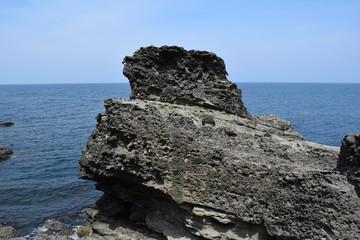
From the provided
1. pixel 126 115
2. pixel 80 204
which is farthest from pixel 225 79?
pixel 80 204

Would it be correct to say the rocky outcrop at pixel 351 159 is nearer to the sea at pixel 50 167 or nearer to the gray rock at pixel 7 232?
the sea at pixel 50 167

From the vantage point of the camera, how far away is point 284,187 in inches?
492

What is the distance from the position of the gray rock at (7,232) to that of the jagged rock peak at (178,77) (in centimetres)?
1227

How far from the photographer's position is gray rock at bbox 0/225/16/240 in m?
21.2

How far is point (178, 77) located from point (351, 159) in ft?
29.3

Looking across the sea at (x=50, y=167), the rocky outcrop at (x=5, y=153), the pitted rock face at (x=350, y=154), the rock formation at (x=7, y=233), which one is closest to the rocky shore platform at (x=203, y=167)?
the pitted rock face at (x=350, y=154)

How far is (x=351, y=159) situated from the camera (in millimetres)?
12711

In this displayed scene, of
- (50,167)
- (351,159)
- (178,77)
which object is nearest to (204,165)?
(351,159)

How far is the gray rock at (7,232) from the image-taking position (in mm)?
21219

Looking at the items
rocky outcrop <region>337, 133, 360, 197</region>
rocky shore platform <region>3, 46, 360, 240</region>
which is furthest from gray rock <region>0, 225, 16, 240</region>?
rocky outcrop <region>337, 133, 360, 197</region>

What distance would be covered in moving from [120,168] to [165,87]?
4.77m

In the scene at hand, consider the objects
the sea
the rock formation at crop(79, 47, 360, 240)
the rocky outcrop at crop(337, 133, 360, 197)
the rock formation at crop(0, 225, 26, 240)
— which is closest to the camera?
the rock formation at crop(79, 47, 360, 240)

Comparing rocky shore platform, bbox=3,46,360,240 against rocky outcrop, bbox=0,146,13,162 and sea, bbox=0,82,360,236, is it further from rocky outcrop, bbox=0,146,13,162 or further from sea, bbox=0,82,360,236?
rocky outcrop, bbox=0,146,13,162

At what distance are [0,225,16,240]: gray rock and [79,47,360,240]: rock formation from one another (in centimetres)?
711
